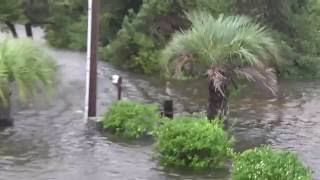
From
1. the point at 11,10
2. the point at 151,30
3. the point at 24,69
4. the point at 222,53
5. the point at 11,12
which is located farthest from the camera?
the point at 11,12

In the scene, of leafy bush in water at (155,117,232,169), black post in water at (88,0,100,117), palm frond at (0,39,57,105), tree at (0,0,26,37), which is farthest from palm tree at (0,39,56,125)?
tree at (0,0,26,37)

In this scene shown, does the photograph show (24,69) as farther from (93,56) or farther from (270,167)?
(270,167)

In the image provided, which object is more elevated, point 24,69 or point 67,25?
point 67,25

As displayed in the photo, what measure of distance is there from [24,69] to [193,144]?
3.96m

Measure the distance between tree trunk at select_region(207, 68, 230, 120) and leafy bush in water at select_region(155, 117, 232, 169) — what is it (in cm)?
207

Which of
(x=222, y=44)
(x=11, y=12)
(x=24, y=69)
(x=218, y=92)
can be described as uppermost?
(x=11, y=12)

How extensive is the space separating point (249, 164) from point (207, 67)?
490 cm

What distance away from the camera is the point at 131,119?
1448 cm

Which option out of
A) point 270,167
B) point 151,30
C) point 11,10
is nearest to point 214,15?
point 151,30

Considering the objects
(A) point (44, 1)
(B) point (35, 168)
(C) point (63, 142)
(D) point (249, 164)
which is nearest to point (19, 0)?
(A) point (44, 1)

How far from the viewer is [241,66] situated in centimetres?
1470

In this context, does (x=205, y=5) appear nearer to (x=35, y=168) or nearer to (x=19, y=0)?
(x=19, y=0)

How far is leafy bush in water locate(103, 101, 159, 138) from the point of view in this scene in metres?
14.4

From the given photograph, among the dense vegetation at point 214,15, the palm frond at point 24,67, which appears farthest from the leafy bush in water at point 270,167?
the dense vegetation at point 214,15
